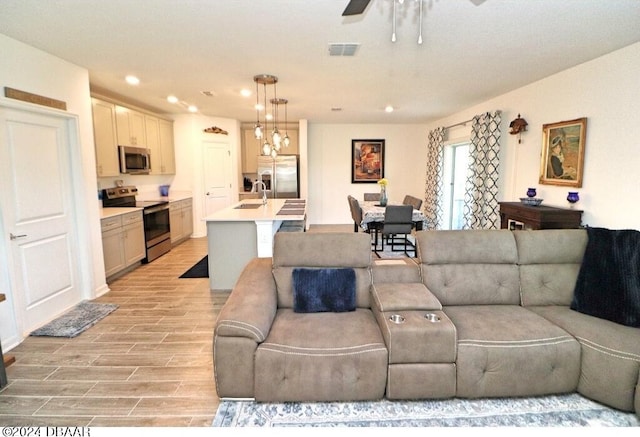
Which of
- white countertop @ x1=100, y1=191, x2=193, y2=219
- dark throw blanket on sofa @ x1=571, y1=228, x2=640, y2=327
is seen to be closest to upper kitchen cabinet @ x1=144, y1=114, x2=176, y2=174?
white countertop @ x1=100, y1=191, x2=193, y2=219

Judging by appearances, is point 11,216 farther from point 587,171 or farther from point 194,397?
point 587,171

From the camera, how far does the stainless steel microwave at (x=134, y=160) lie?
5016 mm

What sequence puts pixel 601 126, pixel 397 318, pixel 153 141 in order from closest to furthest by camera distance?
pixel 397 318, pixel 601 126, pixel 153 141

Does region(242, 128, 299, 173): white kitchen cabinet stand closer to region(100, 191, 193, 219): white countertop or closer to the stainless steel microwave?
region(100, 191, 193, 219): white countertop

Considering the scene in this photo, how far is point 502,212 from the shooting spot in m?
4.43

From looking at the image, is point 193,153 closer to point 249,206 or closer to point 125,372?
point 249,206

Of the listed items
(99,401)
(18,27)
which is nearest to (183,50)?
(18,27)

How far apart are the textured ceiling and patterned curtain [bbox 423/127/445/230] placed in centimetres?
241

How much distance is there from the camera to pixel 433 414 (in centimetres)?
200

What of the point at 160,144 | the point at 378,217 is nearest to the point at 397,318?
the point at 378,217

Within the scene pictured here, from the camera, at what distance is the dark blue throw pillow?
2.51m

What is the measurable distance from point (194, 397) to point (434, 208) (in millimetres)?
6115

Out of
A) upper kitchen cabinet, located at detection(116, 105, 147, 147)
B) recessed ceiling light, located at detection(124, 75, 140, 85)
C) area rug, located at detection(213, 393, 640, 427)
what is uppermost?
recessed ceiling light, located at detection(124, 75, 140, 85)

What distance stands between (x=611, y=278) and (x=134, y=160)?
5.87 meters
